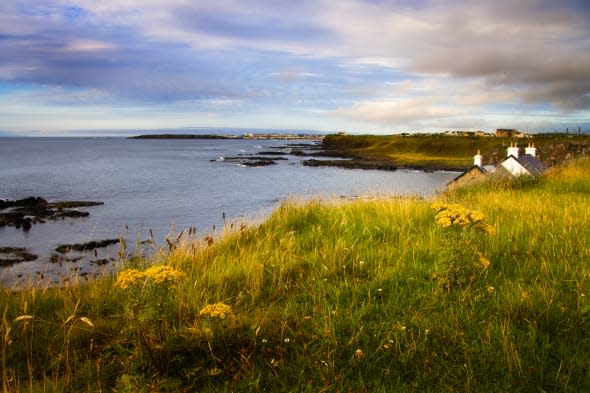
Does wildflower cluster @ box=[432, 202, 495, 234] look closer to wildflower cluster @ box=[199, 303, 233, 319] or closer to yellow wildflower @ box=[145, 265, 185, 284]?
wildflower cluster @ box=[199, 303, 233, 319]

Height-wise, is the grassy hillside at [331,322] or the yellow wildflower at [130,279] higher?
the yellow wildflower at [130,279]

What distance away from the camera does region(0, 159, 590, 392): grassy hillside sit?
3.41 metres

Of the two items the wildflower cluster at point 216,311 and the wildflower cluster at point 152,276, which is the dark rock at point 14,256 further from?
the wildflower cluster at point 216,311

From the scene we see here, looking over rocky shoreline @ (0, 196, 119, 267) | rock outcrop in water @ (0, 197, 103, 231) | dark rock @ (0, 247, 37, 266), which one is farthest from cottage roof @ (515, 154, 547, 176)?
rock outcrop in water @ (0, 197, 103, 231)

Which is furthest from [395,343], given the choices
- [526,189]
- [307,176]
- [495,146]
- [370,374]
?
[495,146]

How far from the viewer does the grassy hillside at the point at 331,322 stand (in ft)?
11.2

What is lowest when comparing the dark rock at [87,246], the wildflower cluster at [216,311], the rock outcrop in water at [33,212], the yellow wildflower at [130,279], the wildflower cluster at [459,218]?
the dark rock at [87,246]

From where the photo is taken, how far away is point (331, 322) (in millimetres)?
4043

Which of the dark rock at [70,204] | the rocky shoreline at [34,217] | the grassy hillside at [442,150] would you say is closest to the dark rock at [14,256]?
the rocky shoreline at [34,217]

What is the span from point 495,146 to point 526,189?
104 meters

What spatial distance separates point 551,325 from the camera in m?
3.97

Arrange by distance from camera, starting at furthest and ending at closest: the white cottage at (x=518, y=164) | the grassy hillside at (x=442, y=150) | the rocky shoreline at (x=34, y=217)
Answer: the grassy hillside at (x=442, y=150), the white cottage at (x=518, y=164), the rocky shoreline at (x=34, y=217)

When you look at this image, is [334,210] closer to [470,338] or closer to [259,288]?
[259,288]

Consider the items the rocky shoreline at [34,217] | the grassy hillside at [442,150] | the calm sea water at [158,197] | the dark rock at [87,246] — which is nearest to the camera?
the rocky shoreline at [34,217]
